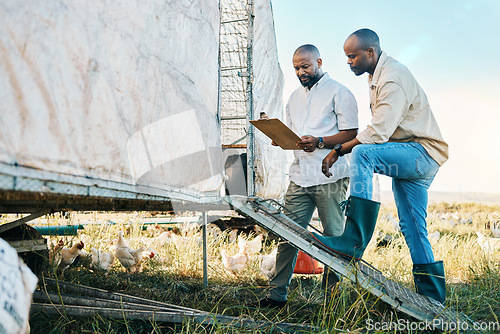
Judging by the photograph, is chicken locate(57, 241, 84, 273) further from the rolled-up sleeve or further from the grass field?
the rolled-up sleeve

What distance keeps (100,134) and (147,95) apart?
0.38 m

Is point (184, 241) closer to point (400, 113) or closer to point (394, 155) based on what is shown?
point (394, 155)

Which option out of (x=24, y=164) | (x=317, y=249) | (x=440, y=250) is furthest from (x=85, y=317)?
(x=440, y=250)

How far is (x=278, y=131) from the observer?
258 cm

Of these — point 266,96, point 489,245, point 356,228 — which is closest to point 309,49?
point 356,228

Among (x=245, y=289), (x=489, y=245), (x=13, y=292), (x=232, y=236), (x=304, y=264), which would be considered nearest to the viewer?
(x=13, y=292)

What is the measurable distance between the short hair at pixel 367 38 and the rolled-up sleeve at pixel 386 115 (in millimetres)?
320

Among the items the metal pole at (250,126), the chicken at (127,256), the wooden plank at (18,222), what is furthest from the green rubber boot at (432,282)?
the metal pole at (250,126)

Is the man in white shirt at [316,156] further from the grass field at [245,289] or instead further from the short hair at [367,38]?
the short hair at [367,38]

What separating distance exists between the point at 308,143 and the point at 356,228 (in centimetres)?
70

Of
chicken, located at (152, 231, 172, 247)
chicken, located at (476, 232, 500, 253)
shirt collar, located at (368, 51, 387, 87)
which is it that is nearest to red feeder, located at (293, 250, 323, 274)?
chicken, located at (152, 231, 172, 247)

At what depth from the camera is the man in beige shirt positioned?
2219 millimetres

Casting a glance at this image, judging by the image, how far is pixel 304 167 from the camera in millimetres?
2844

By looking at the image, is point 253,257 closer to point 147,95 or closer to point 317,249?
point 317,249
